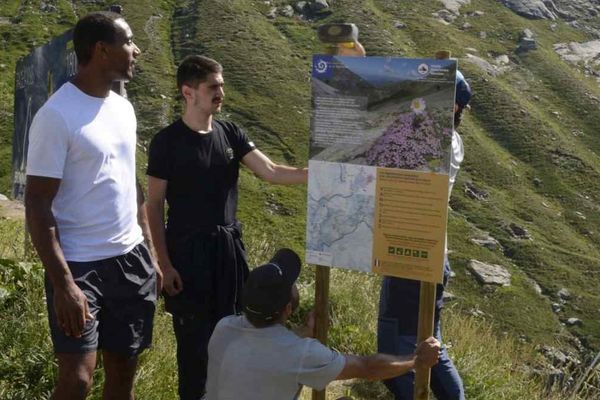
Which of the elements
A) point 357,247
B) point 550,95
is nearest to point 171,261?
point 357,247

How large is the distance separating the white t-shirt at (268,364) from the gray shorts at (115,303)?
56 centimetres

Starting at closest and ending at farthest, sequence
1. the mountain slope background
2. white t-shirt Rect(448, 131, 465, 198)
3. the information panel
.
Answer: the information panel
white t-shirt Rect(448, 131, 465, 198)
the mountain slope background

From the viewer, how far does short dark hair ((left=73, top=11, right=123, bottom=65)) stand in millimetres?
3562

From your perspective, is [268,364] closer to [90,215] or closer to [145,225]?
[90,215]

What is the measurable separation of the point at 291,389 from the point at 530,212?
69.9m

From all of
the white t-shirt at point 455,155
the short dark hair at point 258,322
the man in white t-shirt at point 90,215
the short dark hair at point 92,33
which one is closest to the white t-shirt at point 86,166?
the man in white t-shirt at point 90,215

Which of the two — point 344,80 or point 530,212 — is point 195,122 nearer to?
point 344,80

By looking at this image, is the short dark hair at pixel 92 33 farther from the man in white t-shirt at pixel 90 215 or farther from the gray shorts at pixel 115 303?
the gray shorts at pixel 115 303

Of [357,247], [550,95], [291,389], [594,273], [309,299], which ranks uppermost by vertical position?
[357,247]

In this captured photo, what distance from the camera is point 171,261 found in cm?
441

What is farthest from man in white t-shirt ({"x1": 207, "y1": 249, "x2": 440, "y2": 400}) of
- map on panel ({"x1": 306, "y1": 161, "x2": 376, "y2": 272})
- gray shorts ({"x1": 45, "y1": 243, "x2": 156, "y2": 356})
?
map on panel ({"x1": 306, "y1": 161, "x2": 376, "y2": 272})

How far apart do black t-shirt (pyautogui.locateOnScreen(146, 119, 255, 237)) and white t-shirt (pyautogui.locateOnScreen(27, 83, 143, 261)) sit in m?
0.62

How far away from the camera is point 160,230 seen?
14.4 ft

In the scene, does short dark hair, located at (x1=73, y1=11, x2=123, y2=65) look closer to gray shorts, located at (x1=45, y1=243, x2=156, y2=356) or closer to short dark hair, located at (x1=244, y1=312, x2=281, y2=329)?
gray shorts, located at (x1=45, y1=243, x2=156, y2=356)
